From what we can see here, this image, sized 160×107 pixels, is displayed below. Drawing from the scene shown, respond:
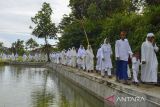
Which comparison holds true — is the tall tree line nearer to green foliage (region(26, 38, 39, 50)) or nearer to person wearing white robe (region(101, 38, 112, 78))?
person wearing white robe (region(101, 38, 112, 78))

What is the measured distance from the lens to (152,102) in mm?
9703

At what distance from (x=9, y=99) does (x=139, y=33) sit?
7150mm

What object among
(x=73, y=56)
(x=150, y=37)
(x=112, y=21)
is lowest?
(x=73, y=56)

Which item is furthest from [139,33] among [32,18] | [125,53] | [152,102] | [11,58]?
[11,58]

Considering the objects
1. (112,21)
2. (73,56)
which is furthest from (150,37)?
(73,56)

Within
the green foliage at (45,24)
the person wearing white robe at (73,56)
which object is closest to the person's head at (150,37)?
the person wearing white robe at (73,56)

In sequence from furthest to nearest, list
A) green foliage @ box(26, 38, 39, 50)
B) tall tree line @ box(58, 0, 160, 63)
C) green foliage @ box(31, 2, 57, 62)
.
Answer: green foliage @ box(26, 38, 39, 50), green foliage @ box(31, 2, 57, 62), tall tree line @ box(58, 0, 160, 63)

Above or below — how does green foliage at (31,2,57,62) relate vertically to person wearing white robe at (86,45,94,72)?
above

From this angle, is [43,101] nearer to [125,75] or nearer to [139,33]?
[125,75]

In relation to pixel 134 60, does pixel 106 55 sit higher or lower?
higher

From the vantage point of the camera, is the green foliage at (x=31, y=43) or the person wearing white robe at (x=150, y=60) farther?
the green foliage at (x=31, y=43)

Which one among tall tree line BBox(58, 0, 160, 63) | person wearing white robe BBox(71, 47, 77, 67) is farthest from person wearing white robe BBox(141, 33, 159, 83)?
person wearing white robe BBox(71, 47, 77, 67)

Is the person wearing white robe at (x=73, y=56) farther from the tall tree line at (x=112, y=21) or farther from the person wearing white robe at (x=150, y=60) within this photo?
the person wearing white robe at (x=150, y=60)

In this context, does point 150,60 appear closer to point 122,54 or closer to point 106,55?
point 122,54
